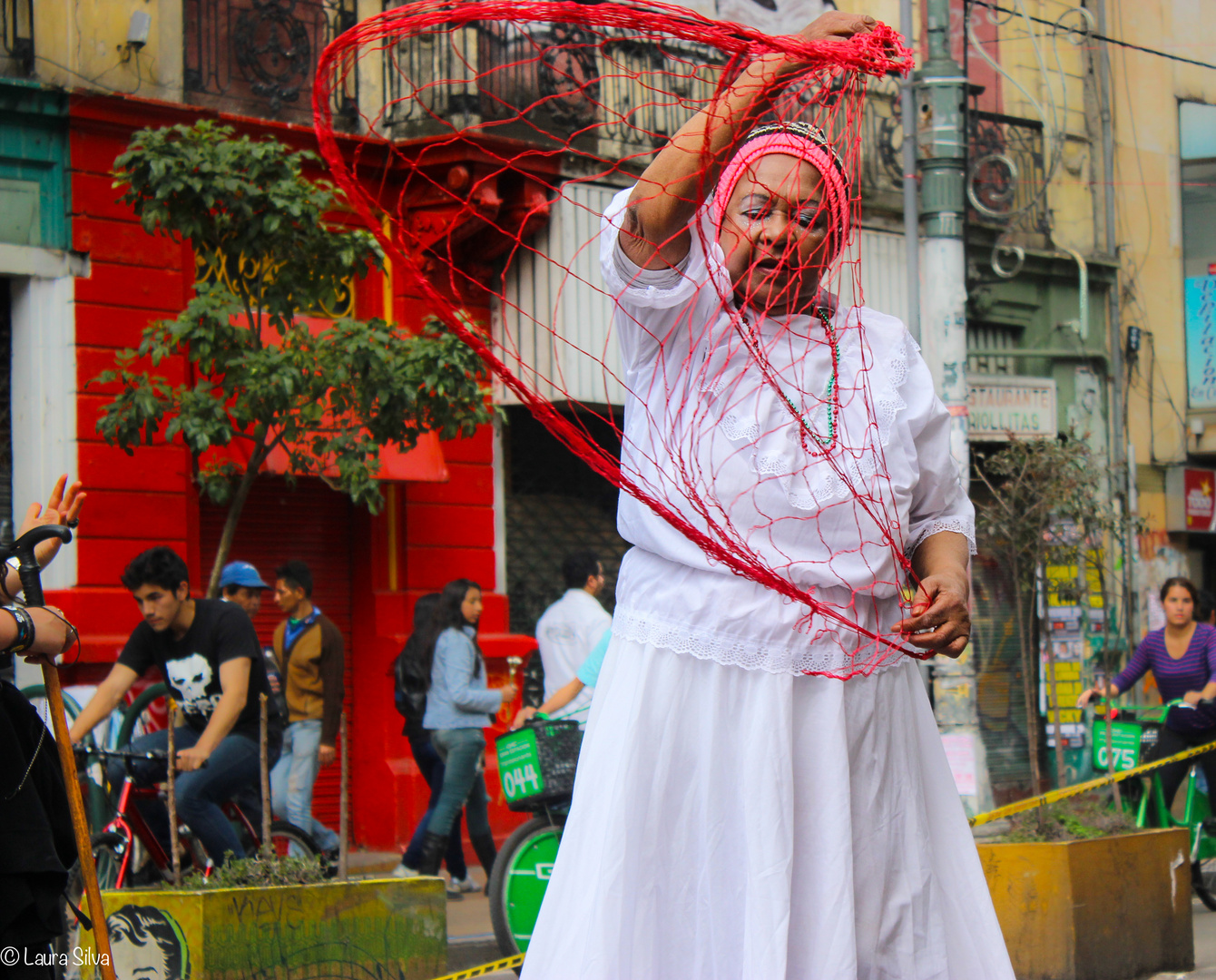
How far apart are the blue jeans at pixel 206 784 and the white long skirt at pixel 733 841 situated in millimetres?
4184

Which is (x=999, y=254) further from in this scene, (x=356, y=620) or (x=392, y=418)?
(x=392, y=418)

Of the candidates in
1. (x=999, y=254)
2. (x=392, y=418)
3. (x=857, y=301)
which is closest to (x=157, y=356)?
(x=392, y=418)

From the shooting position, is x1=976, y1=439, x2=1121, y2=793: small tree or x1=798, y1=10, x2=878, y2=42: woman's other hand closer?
x1=798, y1=10, x2=878, y2=42: woman's other hand

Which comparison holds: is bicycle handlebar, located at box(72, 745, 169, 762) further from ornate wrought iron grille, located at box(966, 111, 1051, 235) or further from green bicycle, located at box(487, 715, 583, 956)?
ornate wrought iron grille, located at box(966, 111, 1051, 235)

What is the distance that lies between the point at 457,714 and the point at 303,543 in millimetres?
3052

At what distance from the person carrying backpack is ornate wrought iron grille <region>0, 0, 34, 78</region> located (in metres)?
4.32

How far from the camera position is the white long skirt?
2521 millimetres

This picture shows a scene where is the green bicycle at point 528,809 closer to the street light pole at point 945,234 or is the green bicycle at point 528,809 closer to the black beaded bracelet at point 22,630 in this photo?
the black beaded bracelet at point 22,630

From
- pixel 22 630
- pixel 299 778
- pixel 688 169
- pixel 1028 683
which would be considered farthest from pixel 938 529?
pixel 299 778

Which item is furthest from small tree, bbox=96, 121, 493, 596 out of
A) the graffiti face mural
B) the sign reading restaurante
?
the sign reading restaurante

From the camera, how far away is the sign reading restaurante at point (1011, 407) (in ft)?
47.2

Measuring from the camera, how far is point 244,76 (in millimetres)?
10672

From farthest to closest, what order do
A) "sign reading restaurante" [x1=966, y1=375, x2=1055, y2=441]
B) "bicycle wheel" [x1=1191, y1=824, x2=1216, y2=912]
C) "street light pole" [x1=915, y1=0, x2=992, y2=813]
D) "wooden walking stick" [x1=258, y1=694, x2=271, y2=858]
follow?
"sign reading restaurante" [x1=966, y1=375, x2=1055, y2=441], "bicycle wheel" [x1=1191, y1=824, x2=1216, y2=912], "street light pole" [x1=915, y1=0, x2=992, y2=813], "wooden walking stick" [x1=258, y1=694, x2=271, y2=858]
